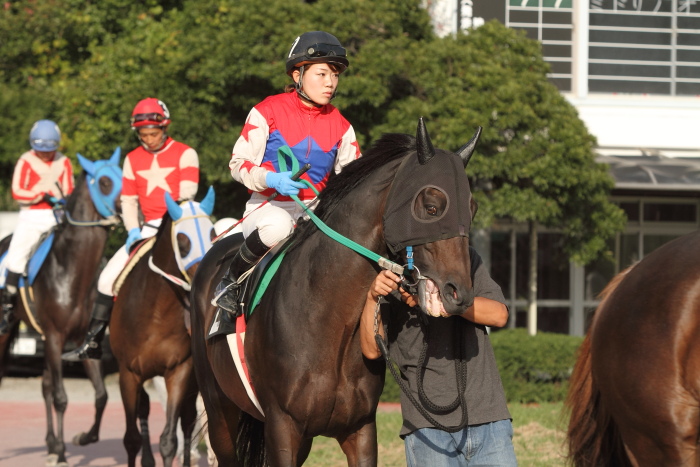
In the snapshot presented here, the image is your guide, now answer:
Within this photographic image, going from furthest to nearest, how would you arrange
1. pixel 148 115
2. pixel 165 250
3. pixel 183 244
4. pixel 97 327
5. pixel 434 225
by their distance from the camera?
pixel 97 327, pixel 148 115, pixel 165 250, pixel 183 244, pixel 434 225

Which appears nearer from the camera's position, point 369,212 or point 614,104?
point 369,212

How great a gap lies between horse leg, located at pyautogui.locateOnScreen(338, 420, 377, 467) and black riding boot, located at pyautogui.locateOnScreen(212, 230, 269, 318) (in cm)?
84

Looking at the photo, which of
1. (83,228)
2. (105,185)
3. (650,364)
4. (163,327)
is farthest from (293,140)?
(83,228)

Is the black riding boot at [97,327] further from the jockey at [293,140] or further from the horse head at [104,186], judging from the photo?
the jockey at [293,140]

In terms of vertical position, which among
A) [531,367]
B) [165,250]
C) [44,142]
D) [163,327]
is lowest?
[531,367]

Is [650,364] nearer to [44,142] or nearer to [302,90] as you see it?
[302,90]

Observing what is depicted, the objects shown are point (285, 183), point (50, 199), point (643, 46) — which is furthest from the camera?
point (643, 46)

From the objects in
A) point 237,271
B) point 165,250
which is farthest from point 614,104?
point 237,271

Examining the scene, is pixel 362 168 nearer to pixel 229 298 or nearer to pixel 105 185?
pixel 229 298

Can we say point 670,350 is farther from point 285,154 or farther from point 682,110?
point 682,110

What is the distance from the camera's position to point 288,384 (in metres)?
4.16

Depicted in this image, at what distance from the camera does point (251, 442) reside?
523 cm

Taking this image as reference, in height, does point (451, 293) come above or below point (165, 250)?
above

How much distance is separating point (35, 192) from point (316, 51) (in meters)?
6.04
